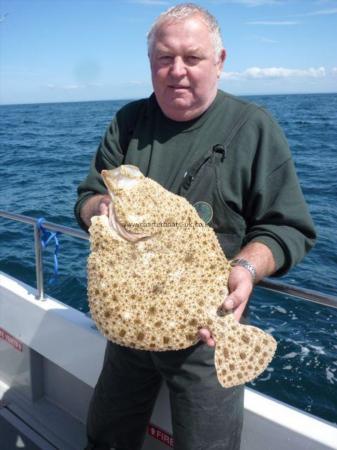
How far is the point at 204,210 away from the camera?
215 cm

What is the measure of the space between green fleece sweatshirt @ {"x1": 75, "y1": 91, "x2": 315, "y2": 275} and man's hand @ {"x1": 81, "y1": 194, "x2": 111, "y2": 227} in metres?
0.27

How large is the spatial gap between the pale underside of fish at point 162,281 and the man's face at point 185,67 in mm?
509

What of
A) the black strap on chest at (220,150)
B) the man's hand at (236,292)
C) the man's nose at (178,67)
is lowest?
the man's hand at (236,292)

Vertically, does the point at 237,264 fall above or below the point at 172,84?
below

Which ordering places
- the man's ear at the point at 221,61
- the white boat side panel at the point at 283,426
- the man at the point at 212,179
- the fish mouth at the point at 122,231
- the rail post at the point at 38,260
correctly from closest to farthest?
the fish mouth at the point at 122,231 → the man at the point at 212,179 → the man's ear at the point at 221,61 → the white boat side panel at the point at 283,426 → the rail post at the point at 38,260

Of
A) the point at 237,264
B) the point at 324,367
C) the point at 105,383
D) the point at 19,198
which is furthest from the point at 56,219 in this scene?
the point at 237,264

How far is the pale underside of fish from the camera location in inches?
74.7

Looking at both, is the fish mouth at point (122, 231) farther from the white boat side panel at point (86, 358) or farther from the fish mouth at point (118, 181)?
the white boat side panel at point (86, 358)

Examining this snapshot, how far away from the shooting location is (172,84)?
215cm

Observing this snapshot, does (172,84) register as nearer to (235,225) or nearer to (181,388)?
(235,225)

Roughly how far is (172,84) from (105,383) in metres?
1.71

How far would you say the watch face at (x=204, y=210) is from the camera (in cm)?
214

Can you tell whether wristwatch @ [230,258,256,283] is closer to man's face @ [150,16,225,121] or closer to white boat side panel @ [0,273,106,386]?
man's face @ [150,16,225,121]

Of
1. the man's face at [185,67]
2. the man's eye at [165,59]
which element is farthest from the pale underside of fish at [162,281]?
the man's eye at [165,59]
